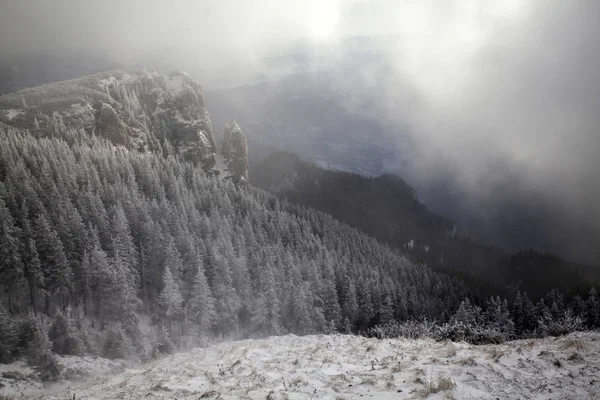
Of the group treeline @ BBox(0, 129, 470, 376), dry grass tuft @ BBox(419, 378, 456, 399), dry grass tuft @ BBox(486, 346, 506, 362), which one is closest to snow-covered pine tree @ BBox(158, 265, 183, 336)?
treeline @ BBox(0, 129, 470, 376)

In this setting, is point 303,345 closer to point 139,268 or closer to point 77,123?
point 139,268

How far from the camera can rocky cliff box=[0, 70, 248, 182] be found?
117875mm

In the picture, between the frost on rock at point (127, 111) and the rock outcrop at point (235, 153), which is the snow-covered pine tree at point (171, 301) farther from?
the rock outcrop at point (235, 153)

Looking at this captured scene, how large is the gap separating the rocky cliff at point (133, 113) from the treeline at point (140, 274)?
120 feet

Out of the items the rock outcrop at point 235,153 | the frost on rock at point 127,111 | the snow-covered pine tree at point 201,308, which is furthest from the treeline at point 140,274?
the rock outcrop at point 235,153

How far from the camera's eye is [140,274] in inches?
2281

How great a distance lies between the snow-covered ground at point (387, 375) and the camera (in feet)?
29.9

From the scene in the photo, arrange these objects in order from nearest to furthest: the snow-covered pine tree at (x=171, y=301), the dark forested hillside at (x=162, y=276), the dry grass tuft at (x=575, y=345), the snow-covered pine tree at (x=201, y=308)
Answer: the dry grass tuft at (x=575, y=345) < the dark forested hillside at (x=162, y=276) < the snow-covered pine tree at (x=171, y=301) < the snow-covered pine tree at (x=201, y=308)

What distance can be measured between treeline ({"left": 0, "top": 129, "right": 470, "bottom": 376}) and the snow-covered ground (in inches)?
1131

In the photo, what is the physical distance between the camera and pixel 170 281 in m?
49.8

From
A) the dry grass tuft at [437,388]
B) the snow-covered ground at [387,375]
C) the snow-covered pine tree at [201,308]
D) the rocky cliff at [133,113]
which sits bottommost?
the snow-covered pine tree at [201,308]

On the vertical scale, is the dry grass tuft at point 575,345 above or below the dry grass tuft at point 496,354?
above

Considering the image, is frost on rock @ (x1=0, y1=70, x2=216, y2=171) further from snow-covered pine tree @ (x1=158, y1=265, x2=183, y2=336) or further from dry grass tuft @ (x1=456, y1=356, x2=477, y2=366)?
dry grass tuft @ (x1=456, y1=356, x2=477, y2=366)

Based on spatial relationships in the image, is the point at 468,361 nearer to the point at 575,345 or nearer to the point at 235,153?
the point at 575,345
